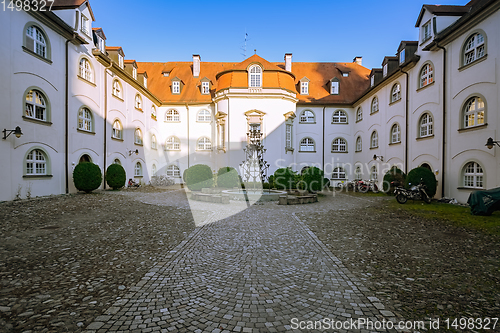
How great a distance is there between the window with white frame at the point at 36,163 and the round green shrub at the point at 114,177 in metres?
4.95

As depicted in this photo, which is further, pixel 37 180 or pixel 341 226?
pixel 37 180

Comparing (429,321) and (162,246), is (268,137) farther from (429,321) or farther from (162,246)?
(429,321)

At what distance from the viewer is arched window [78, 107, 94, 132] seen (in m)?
17.1

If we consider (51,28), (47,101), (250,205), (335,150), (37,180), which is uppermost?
(51,28)

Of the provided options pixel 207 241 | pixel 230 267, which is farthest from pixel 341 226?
pixel 230 267

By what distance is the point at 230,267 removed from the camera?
16.0 feet

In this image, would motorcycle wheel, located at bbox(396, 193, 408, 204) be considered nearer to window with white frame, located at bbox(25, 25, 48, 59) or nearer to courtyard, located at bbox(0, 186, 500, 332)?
courtyard, located at bbox(0, 186, 500, 332)

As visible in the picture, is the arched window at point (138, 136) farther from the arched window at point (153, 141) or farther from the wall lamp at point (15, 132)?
the wall lamp at point (15, 132)

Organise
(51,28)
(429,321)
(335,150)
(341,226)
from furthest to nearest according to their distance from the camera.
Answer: (335,150)
(51,28)
(341,226)
(429,321)

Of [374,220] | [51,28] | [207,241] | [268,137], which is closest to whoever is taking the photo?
[207,241]

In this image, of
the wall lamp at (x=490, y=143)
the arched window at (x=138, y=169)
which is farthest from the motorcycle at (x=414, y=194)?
the arched window at (x=138, y=169)

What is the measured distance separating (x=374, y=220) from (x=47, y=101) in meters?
17.2

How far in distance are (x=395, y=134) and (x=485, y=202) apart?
10684 mm

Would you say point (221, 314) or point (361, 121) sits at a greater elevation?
point (361, 121)
